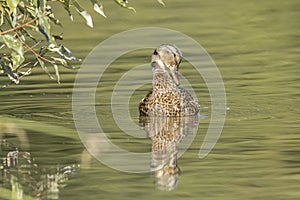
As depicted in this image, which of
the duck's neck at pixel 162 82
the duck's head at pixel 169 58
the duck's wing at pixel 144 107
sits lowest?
the duck's wing at pixel 144 107

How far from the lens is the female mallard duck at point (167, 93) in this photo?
14.4 m

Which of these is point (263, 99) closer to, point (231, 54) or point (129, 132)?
point (129, 132)

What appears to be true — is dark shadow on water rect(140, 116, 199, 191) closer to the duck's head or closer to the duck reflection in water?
the duck reflection in water

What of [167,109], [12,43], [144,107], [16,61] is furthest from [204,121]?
[12,43]

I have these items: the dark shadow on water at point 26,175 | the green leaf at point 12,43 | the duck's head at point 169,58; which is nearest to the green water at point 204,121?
→ the dark shadow on water at point 26,175

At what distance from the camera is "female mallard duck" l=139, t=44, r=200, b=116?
14430 millimetres

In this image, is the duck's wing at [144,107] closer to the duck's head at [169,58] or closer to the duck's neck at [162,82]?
the duck's neck at [162,82]

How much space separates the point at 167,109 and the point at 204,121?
0.81 meters

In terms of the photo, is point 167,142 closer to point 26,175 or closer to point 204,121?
point 204,121

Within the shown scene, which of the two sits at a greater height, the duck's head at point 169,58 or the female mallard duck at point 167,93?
the duck's head at point 169,58

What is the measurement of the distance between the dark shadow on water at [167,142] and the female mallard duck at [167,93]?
15 centimetres

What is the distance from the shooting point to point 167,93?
1479 centimetres

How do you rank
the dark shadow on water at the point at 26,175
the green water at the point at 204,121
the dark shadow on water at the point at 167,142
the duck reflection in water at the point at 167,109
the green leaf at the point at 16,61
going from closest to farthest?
the dark shadow on water at the point at 26,175, the green water at the point at 204,121, the dark shadow on water at the point at 167,142, the green leaf at the point at 16,61, the duck reflection in water at the point at 167,109

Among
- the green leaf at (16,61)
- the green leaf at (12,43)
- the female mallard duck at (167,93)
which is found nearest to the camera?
the green leaf at (12,43)
